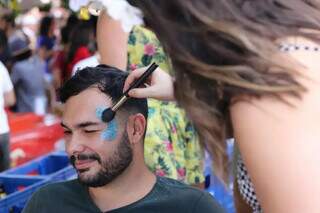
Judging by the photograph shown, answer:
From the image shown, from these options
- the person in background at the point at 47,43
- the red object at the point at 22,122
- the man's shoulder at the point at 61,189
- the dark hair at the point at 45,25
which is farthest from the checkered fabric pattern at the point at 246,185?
the dark hair at the point at 45,25

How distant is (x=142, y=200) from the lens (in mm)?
Answer: 2105

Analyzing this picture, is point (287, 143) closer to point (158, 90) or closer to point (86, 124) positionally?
point (158, 90)

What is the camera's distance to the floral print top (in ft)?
8.64

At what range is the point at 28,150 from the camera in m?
5.94

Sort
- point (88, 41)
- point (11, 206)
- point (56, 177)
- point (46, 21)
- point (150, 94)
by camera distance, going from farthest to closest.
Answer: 1. point (46, 21)
2. point (88, 41)
3. point (56, 177)
4. point (11, 206)
5. point (150, 94)

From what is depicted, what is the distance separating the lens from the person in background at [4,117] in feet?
15.1

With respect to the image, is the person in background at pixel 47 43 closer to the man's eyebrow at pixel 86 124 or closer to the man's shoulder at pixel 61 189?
the man's shoulder at pixel 61 189

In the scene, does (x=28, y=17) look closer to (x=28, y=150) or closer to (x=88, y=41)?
(x=88, y=41)

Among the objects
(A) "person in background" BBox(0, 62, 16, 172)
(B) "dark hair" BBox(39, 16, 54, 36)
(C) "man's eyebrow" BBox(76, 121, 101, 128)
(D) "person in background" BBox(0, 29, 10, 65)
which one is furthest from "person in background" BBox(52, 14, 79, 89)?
(C) "man's eyebrow" BBox(76, 121, 101, 128)

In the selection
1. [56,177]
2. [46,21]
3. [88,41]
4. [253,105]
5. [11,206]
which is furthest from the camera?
[46,21]

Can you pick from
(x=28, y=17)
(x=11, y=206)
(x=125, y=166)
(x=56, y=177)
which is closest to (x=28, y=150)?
(x=56, y=177)

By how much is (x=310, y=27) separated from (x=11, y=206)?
223 centimetres

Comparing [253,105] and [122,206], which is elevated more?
[253,105]

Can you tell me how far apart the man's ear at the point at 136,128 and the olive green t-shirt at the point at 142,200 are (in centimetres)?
16
